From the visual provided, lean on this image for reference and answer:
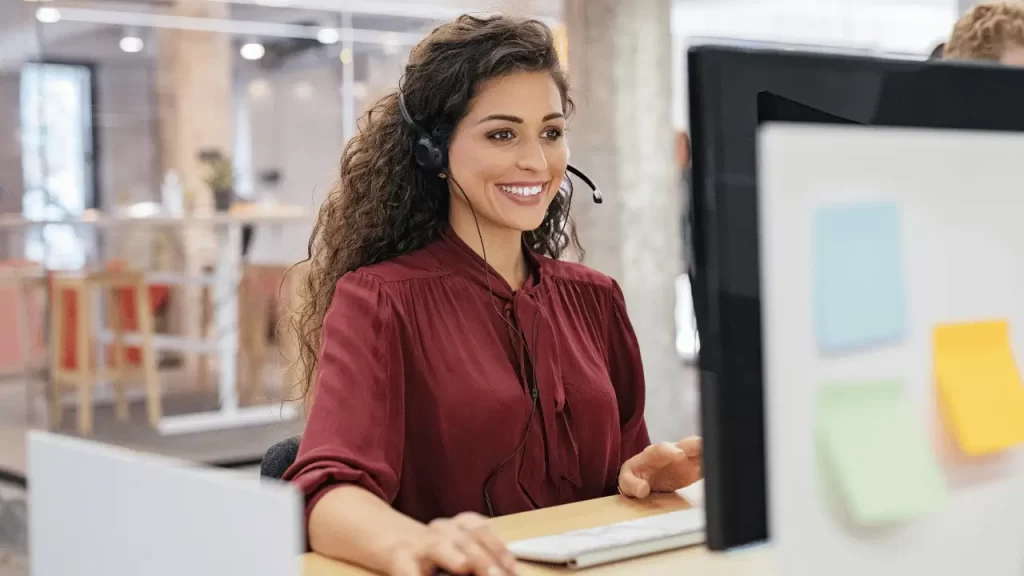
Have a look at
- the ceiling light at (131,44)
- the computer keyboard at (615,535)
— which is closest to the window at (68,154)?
the ceiling light at (131,44)

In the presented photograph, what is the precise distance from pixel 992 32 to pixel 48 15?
5.78m

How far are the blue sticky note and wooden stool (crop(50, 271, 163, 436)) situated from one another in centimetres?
551

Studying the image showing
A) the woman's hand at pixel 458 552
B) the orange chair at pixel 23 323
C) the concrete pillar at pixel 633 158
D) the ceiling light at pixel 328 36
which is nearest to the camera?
the woman's hand at pixel 458 552

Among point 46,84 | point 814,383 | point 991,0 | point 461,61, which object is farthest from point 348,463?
point 46,84

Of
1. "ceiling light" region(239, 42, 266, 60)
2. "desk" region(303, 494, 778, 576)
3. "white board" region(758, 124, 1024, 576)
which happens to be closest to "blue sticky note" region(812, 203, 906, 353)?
"white board" region(758, 124, 1024, 576)

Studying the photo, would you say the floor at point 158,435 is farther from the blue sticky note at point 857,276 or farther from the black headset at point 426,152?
the blue sticky note at point 857,276

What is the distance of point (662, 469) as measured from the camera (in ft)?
4.55

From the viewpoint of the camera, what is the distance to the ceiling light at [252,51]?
7.11 meters

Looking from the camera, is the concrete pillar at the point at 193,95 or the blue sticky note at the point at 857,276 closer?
the blue sticky note at the point at 857,276

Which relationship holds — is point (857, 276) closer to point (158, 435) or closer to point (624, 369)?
point (624, 369)

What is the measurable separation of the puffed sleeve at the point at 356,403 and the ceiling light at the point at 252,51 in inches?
235

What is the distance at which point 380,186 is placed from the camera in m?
1.60

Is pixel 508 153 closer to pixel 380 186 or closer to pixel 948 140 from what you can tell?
pixel 380 186

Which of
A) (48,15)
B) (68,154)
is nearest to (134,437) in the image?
(68,154)
